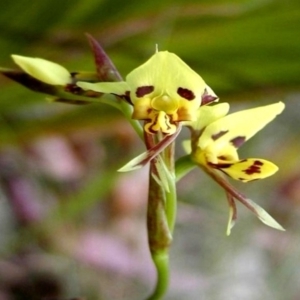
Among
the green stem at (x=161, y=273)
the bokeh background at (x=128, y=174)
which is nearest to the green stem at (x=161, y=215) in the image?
the green stem at (x=161, y=273)

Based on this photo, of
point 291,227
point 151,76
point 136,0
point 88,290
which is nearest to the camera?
point 151,76

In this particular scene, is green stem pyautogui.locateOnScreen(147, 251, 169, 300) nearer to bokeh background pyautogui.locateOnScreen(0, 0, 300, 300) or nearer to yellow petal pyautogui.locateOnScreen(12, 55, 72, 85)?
yellow petal pyautogui.locateOnScreen(12, 55, 72, 85)

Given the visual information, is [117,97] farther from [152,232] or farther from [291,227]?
[291,227]

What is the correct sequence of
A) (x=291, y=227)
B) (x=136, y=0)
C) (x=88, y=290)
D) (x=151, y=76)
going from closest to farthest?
1. (x=151, y=76)
2. (x=136, y=0)
3. (x=88, y=290)
4. (x=291, y=227)

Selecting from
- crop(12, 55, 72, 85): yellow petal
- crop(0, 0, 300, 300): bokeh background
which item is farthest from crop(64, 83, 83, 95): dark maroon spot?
crop(0, 0, 300, 300): bokeh background

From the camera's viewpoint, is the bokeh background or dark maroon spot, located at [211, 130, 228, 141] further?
the bokeh background

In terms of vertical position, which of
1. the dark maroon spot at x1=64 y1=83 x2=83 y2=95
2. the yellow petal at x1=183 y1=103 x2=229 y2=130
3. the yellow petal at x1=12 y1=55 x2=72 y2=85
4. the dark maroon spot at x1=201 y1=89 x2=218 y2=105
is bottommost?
the yellow petal at x1=183 y1=103 x2=229 y2=130

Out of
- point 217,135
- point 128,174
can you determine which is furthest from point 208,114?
point 128,174

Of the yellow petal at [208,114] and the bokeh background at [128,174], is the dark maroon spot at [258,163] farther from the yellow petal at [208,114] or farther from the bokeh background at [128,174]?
the bokeh background at [128,174]

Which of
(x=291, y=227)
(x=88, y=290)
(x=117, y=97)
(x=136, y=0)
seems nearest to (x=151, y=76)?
(x=117, y=97)
